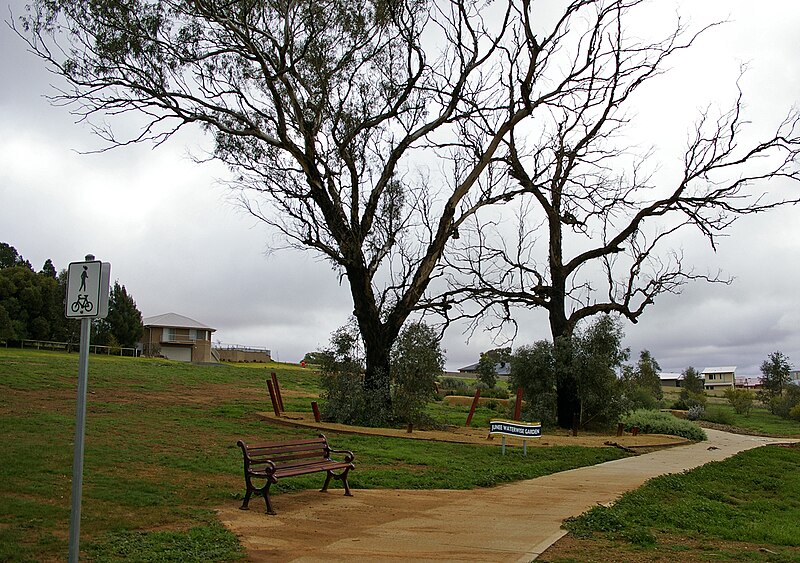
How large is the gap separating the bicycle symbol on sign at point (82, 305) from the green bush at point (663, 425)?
2262 cm

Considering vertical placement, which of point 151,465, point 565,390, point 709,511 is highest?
point 565,390

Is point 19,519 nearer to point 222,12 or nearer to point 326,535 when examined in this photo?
point 326,535

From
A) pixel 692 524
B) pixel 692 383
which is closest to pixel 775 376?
pixel 692 383

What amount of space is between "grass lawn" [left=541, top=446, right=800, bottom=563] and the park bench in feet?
11.8

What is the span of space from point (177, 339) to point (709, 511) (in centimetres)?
6360

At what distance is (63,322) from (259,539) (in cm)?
5132

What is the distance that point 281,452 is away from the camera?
425 inches

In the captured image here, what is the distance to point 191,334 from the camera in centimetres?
7094

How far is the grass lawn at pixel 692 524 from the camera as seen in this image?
8.08m

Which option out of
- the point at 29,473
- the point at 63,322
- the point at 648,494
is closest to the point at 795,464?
the point at 648,494

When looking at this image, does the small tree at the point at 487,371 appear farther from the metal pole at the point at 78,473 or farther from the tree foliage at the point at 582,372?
the metal pole at the point at 78,473

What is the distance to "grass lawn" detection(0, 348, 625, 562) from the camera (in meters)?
7.79

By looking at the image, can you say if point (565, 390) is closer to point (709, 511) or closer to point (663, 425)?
point (663, 425)

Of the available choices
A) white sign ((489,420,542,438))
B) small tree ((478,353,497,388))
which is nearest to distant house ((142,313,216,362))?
small tree ((478,353,497,388))
